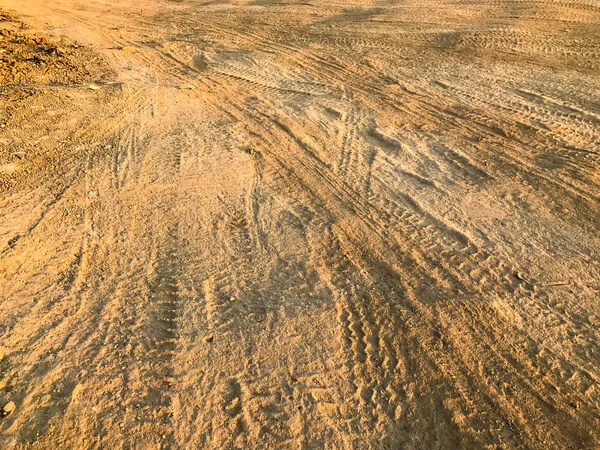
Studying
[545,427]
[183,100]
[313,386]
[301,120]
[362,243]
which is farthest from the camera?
[183,100]

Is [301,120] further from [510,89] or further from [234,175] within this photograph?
[510,89]

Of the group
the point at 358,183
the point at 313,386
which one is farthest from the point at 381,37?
the point at 313,386

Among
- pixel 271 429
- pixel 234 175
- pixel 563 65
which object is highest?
pixel 563 65

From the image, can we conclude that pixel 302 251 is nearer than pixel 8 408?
No

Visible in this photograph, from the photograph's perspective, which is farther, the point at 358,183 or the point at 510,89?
the point at 510,89

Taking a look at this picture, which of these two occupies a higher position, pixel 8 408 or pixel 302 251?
pixel 302 251
